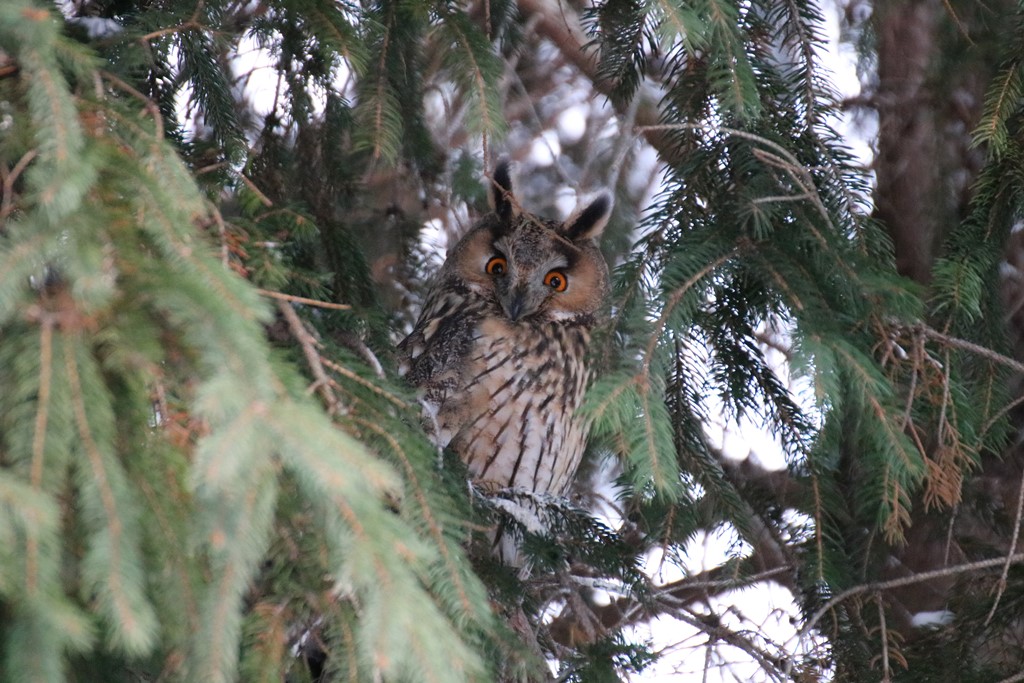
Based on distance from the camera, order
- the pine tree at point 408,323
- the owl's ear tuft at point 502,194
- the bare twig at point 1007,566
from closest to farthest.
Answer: the pine tree at point 408,323, the bare twig at point 1007,566, the owl's ear tuft at point 502,194

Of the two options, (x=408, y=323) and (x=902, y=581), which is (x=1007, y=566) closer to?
(x=902, y=581)

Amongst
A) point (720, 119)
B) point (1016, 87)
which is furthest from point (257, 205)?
point (1016, 87)

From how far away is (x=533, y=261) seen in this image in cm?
282

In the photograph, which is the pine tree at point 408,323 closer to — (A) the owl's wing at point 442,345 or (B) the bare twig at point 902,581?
(B) the bare twig at point 902,581

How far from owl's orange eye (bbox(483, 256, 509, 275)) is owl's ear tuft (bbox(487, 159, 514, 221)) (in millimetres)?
118

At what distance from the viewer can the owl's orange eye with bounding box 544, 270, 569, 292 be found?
289 cm

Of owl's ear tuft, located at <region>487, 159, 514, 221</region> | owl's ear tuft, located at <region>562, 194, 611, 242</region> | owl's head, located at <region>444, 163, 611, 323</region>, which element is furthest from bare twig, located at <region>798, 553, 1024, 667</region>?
owl's ear tuft, located at <region>487, 159, 514, 221</region>

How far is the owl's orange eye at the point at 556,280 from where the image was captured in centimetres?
289

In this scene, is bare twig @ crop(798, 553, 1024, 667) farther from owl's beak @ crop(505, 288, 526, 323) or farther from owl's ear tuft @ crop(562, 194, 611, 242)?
owl's ear tuft @ crop(562, 194, 611, 242)

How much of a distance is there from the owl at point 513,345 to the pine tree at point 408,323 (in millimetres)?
268

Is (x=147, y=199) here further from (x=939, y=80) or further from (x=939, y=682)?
(x=939, y=80)

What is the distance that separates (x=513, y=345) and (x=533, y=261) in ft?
0.82

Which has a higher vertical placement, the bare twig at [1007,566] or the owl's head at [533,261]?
the owl's head at [533,261]

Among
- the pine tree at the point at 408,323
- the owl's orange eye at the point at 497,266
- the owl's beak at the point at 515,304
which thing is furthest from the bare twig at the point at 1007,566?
the owl's orange eye at the point at 497,266
